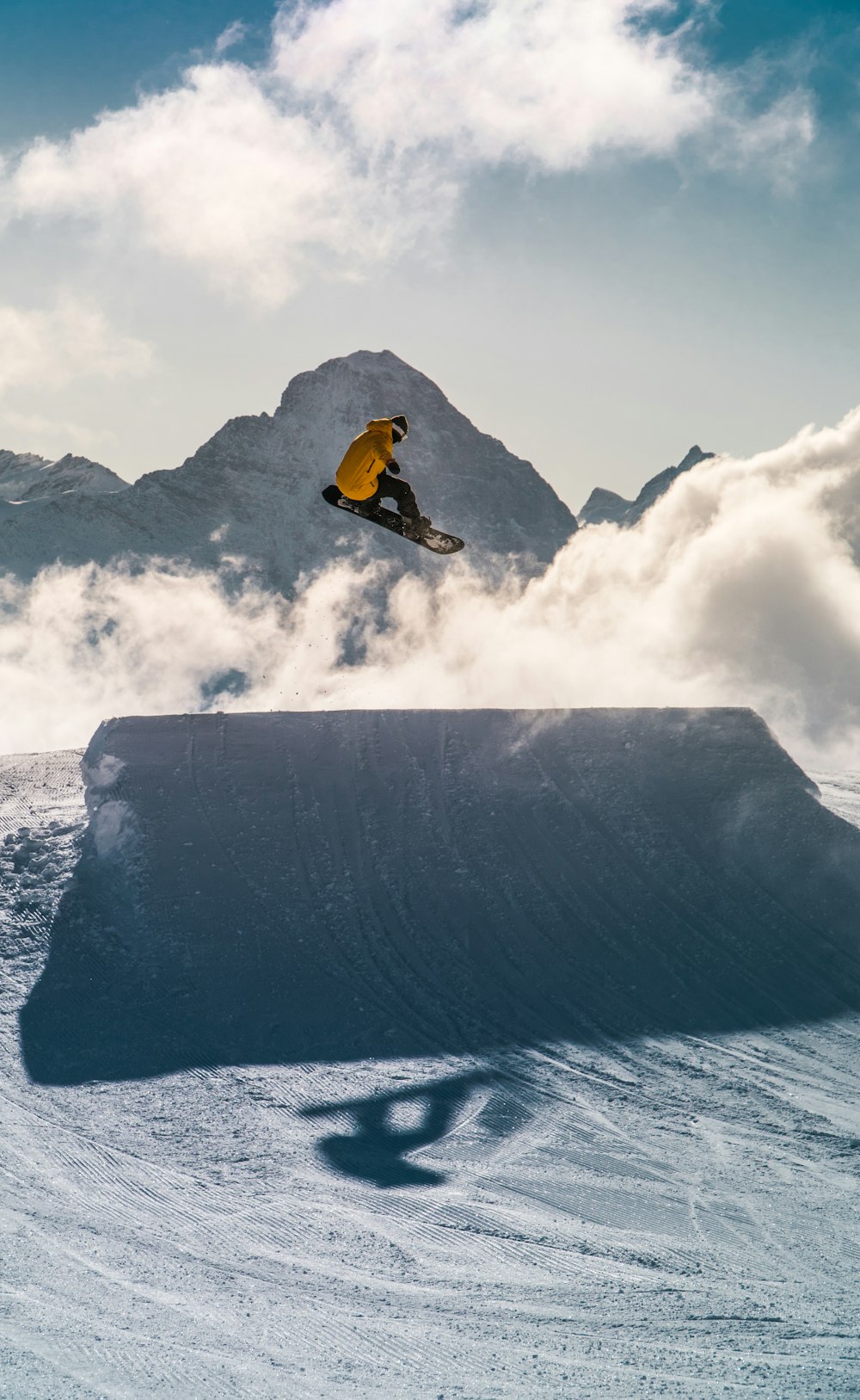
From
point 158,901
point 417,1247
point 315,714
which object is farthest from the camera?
point 315,714

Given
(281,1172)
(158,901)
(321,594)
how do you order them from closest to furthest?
(281,1172) → (158,901) → (321,594)

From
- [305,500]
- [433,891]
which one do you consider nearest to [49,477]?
[305,500]

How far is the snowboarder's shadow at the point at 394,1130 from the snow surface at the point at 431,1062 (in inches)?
1.5

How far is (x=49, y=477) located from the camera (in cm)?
11975

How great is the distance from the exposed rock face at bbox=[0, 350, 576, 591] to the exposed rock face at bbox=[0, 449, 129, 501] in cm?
1360

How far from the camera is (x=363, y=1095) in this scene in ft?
33.8

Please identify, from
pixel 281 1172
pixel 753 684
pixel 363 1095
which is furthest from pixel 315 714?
pixel 753 684

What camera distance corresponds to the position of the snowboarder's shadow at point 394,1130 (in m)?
8.83

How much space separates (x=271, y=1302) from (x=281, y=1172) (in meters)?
2.00

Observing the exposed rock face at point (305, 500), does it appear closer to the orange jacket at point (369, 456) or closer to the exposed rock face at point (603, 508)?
the exposed rock face at point (603, 508)

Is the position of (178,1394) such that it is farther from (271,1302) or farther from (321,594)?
(321,594)

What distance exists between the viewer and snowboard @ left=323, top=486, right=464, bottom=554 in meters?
8.28

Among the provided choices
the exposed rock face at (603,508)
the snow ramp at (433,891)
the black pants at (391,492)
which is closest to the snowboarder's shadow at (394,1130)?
the snow ramp at (433,891)

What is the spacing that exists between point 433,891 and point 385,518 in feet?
23.0
